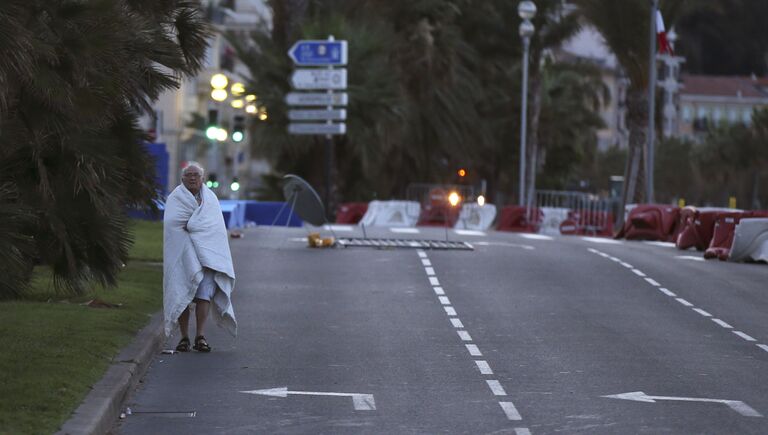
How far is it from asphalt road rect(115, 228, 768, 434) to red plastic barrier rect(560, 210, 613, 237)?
61.2ft

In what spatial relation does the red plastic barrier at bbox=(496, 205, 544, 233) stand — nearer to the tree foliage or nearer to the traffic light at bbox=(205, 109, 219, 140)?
the traffic light at bbox=(205, 109, 219, 140)

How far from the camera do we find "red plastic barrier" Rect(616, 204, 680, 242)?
137ft

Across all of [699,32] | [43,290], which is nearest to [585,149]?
[699,32]

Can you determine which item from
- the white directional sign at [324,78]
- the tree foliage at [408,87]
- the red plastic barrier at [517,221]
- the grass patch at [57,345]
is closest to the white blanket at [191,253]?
the grass patch at [57,345]

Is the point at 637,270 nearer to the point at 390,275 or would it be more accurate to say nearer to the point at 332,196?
the point at 390,275

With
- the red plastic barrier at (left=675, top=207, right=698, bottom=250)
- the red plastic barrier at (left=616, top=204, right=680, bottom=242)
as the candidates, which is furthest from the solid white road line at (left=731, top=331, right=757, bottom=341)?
the red plastic barrier at (left=616, top=204, right=680, bottom=242)

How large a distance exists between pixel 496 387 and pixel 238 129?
34665 millimetres

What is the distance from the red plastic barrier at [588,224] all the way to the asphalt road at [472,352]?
734 inches

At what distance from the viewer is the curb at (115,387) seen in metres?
11.5

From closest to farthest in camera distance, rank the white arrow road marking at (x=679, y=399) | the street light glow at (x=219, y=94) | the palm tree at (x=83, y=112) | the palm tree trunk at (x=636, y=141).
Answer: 1. the white arrow road marking at (x=679, y=399)
2. the palm tree at (x=83, y=112)
3. the street light glow at (x=219, y=94)
4. the palm tree trunk at (x=636, y=141)

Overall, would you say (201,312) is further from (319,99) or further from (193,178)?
(319,99)

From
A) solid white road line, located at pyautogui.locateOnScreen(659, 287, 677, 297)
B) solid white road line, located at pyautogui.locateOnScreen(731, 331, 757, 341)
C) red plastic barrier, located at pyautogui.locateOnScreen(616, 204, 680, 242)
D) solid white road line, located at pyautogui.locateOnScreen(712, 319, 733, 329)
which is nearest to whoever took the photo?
solid white road line, located at pyautogui.locateOnScreen(731, 331, 757, 341)

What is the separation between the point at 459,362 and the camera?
16.9 metres

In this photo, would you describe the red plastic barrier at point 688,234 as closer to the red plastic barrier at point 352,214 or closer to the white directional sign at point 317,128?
the white directional sign at point 317,128
